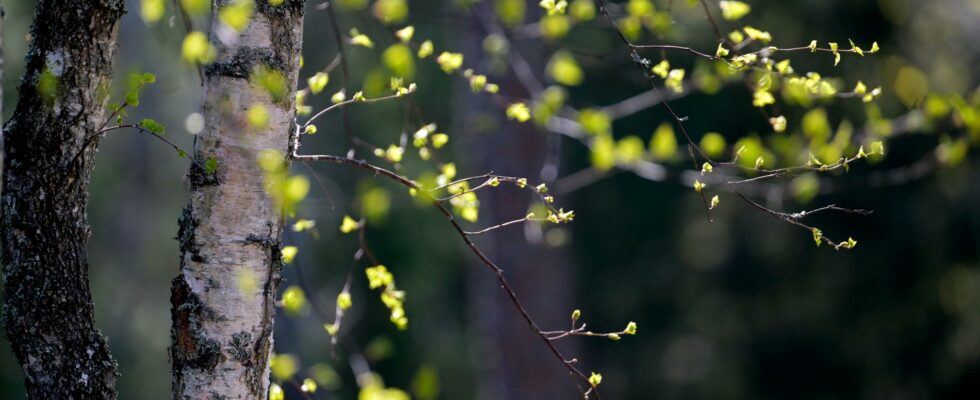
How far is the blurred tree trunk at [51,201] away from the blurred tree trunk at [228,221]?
176 mm

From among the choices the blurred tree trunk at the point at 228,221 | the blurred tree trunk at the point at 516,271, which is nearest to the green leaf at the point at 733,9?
the blurred tree trunk at the point at 228,221

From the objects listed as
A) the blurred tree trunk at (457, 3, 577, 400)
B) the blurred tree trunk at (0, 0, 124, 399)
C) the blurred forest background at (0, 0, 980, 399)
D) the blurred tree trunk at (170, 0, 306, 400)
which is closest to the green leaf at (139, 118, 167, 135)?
the blurred tree trunk at (170, 0, 306, 400)

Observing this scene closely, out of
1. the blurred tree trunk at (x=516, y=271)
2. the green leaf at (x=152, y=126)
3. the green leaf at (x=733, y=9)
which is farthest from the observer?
the blurred tree trunk at (x=516, y=271)

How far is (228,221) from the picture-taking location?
143 cm

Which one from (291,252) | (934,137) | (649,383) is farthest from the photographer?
(649,383)

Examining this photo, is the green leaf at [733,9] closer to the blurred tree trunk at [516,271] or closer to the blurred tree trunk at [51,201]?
the blurred tree trunk at [51,201]

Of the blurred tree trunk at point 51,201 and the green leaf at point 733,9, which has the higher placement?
the blurred tree trunk at point 51,201

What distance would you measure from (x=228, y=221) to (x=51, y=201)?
11.7 inches

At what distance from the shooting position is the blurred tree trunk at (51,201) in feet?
4.77

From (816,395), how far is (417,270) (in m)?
4.10

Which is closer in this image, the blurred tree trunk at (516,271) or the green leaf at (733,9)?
the green leaf at (733,9)

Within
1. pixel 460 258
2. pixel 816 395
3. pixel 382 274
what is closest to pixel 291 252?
pixel 382 274

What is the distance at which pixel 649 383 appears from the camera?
29.5 ft

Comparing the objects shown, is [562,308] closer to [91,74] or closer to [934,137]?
[934,137]
